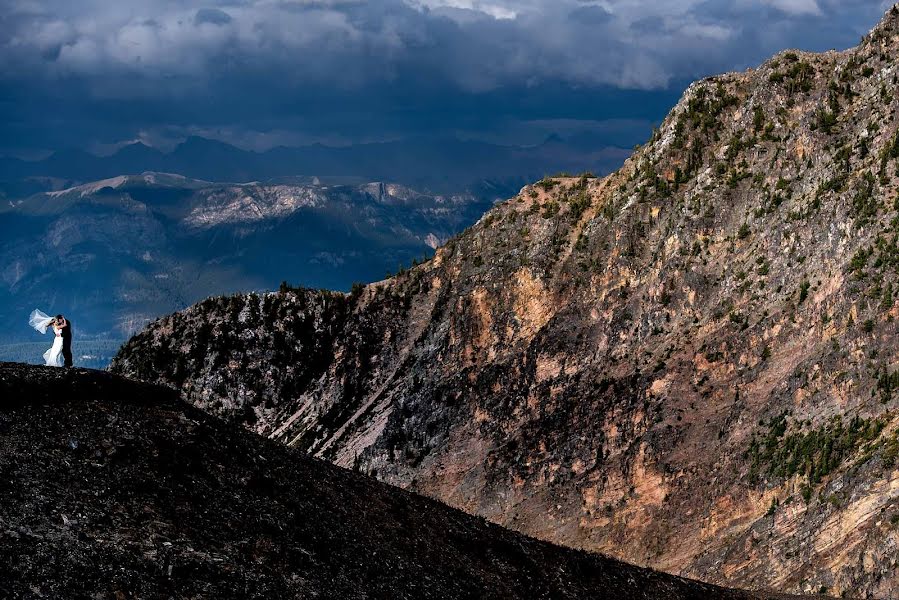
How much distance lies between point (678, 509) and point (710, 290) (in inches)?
719

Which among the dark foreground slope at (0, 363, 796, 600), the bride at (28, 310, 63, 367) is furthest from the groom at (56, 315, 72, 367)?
the dark foreground slope at (0, 363, 796, 600)

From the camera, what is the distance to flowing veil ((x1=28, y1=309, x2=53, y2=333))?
120 feet

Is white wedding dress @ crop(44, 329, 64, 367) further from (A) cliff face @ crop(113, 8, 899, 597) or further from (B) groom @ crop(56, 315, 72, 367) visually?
(A) cliff face @ crop(113, 8, 899, 597)

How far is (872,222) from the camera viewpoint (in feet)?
230

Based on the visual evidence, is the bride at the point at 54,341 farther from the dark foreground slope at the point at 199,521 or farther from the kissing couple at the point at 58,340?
the dark foreground slope at the point at 199,521

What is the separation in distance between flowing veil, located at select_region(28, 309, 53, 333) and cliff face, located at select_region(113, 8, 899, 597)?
113ft

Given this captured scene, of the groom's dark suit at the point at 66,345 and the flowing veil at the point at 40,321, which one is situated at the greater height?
the flowing veil at the point at 40,321

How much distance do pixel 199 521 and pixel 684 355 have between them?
186ft

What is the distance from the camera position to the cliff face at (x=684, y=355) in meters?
61.5

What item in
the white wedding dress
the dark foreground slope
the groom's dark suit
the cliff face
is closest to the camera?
the dark foreground slope

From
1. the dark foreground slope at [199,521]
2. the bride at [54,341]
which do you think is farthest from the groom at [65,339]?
the dark foreground slope at [199,521]

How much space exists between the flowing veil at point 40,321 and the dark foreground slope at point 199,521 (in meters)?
4.59

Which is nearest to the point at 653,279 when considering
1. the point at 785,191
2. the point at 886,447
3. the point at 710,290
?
the point at 710,290

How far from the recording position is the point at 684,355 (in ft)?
260
